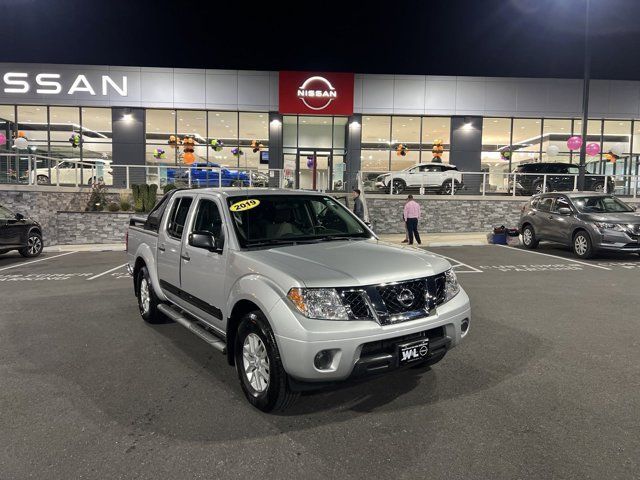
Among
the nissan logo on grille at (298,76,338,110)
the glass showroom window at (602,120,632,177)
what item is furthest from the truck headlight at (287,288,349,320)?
the glass showroom window at (602,120,632,177)

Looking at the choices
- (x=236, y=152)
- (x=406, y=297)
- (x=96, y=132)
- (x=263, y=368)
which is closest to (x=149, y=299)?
(x=263, y=368)

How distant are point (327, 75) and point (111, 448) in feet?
79.5

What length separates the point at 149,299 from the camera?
615cm

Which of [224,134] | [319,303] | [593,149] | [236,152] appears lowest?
[319,303]

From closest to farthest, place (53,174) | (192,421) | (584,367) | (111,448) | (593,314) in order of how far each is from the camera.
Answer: (111,448) → (192,421) → (584,367) → (593,314) → (53,174)

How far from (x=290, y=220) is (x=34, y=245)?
1159 centimetres

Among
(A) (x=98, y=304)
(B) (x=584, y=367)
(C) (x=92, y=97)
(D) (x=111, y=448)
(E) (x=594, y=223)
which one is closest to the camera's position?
(D) (x=111, y=448)

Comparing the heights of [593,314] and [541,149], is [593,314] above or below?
below

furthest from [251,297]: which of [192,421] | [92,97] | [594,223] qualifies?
[92,97]

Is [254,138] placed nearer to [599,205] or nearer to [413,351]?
[599,205]

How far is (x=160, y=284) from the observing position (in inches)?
227

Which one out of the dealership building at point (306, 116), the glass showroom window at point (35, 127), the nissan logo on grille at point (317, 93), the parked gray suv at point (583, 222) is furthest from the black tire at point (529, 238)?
the glass showroom window at point (35, 127)

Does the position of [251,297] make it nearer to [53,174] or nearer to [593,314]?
[593,314]

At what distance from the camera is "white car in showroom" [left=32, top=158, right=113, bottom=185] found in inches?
724
